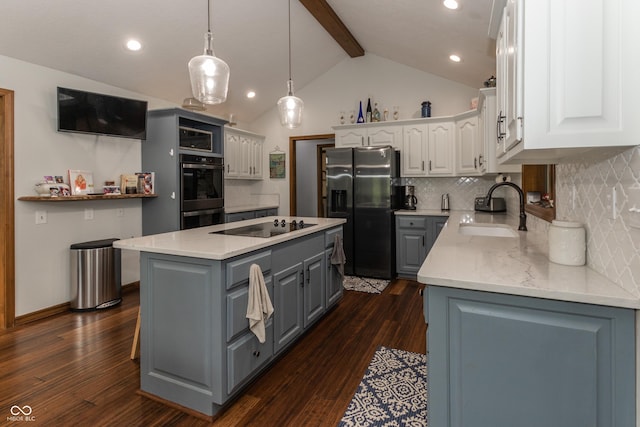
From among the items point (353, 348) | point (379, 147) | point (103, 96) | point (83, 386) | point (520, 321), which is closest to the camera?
point (520, 321)

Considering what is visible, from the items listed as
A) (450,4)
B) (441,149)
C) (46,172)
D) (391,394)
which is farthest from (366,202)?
(46,172)

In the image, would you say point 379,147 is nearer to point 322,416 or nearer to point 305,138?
point 305,138

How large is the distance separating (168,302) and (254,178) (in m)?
4.15

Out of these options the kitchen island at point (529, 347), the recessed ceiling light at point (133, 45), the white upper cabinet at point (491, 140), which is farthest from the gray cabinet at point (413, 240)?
the recessed ceiling light at point (133, 45)

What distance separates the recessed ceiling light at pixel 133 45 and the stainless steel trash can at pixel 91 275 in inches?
80.4

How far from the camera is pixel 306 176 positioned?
6.14m

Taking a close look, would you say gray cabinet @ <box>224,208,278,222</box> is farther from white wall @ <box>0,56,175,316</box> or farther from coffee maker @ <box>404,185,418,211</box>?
coffee maker @ <box>404,185,418,211</box>

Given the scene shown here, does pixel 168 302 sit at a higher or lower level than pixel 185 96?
lower

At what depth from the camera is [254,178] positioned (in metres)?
6.05

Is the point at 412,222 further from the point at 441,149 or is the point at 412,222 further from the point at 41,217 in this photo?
the point at 41,217

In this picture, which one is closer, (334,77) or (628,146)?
(628,146)

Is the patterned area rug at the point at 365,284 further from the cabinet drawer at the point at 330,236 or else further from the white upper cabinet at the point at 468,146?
the white upper cabinet at the point at 468,146

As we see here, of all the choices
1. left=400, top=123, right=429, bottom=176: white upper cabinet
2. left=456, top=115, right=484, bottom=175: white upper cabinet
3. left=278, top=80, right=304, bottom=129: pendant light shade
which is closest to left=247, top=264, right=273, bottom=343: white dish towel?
left=278, top=80, right=304, bottom=129: pendant light shade

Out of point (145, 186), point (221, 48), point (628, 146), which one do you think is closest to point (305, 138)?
point (221, 48)
